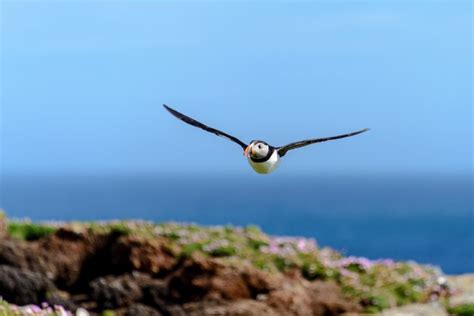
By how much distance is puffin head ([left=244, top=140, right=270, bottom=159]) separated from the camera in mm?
9031

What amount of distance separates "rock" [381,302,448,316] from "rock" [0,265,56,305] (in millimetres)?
6100

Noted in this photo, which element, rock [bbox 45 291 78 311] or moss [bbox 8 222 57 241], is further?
moss [bbox 8 222 57 241]

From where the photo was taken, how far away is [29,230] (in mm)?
21469

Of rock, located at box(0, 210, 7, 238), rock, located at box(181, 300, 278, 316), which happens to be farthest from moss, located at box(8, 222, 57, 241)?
rock, located at box(181, 300, 278, 316)

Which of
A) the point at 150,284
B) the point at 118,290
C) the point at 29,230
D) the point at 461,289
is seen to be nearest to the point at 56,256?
the point at 29,230

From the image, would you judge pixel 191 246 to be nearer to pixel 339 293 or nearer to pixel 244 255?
pixel 244 255

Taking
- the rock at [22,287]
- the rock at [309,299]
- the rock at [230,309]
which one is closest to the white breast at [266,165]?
the rock at [230,309]

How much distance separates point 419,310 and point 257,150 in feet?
32.7

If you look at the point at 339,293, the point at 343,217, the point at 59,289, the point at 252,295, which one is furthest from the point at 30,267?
the point at 343,217

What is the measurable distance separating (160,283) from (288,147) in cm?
921

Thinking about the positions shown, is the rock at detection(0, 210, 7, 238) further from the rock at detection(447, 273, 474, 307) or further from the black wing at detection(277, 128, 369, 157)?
the black wing at detection(277, 128, 369, 157)

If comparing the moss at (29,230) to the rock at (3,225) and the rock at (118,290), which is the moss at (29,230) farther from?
the rock at (118,290)

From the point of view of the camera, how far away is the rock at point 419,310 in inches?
702

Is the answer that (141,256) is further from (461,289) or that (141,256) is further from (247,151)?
(247,151)
